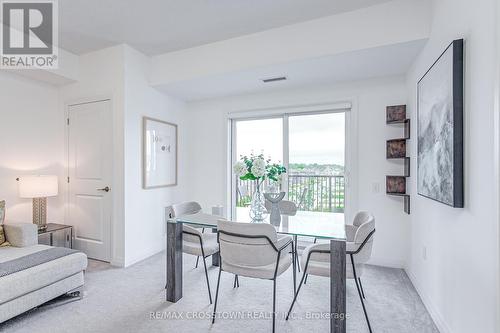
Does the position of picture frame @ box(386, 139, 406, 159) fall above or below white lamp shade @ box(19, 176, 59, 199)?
above

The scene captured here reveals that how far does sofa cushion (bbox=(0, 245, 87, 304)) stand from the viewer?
188 cm

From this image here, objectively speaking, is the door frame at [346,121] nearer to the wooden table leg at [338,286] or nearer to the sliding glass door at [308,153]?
the sliding glass door at [308,153]

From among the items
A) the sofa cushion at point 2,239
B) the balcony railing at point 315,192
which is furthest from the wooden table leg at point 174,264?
the sofa cushion at point 2,239

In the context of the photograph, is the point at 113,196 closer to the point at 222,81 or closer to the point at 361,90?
the point at 222,81

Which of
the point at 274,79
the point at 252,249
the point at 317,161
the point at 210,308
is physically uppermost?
the point at 274,79

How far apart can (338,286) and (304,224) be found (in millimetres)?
567

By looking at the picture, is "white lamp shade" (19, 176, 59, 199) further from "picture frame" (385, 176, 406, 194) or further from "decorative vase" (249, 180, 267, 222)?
"picture frame" (385, 176, 406, 194)

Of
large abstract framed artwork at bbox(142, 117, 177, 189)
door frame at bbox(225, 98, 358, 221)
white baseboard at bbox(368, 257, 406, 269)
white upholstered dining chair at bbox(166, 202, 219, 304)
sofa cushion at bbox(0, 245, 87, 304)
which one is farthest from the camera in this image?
large abstract framed artwork at bbox(142, 117, 177, 189)

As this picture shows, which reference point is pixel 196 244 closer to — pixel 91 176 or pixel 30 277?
pixel 30 277

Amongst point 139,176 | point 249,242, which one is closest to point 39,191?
point 139,176

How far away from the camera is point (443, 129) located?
182cm

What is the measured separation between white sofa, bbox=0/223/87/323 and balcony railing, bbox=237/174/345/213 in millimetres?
2017

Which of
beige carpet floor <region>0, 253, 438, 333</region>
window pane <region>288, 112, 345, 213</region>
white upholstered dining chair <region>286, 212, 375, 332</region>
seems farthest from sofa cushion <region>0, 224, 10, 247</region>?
window pane <region>288, 112, 345, 213</region>

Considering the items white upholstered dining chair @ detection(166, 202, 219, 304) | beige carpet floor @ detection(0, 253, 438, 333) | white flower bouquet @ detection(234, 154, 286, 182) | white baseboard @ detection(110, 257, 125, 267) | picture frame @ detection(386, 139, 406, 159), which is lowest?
beige carpet floor @ detection(0, 253, 438, 333)
